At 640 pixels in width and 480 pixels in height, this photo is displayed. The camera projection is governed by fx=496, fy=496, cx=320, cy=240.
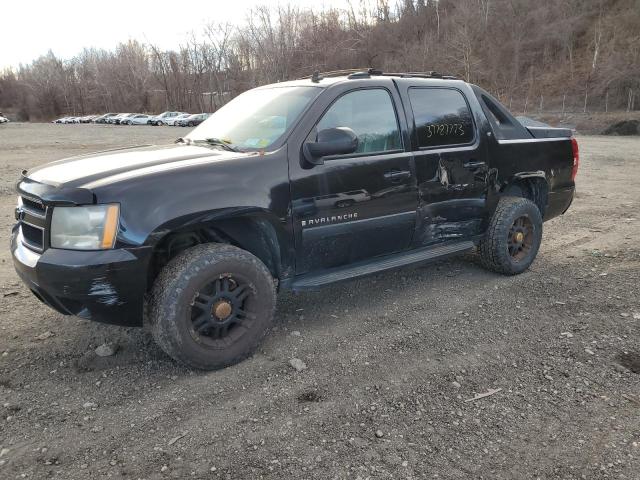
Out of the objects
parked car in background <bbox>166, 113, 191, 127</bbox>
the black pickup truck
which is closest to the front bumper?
the black pickup truck

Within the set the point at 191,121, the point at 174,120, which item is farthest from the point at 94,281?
the point at 174,120

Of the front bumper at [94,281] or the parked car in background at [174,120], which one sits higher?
the parked car in background at [174,120]

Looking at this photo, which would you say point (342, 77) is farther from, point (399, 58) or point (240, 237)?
point (399, 58)

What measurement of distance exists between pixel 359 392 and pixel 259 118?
2.24 m

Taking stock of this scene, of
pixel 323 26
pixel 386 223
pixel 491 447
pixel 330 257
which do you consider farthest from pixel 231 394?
pixel 323 26

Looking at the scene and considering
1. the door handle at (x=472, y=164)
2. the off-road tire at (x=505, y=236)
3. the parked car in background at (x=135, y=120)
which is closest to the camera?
the door handle at (x=472, y=164)

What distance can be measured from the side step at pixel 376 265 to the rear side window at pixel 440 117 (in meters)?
0.93

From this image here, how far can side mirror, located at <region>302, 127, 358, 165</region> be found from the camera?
3.48 metres

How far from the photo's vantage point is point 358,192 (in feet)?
12.5

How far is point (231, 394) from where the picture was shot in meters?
3.07

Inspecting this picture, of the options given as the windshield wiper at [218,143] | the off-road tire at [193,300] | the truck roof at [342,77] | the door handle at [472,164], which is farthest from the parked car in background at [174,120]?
the off-road tire at [193,300]

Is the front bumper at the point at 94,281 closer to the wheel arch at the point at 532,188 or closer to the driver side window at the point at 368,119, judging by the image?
the driver side window at the point at 368,119

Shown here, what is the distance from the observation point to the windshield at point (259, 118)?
3705mm

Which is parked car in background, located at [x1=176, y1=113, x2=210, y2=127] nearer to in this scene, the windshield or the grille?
the windshield
